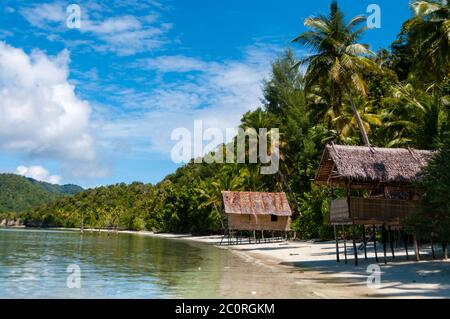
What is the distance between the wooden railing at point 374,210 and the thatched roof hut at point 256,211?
59.9 ft

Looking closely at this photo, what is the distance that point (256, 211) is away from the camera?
118 feet

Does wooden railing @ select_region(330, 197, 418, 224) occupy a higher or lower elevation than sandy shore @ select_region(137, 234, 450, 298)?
higher

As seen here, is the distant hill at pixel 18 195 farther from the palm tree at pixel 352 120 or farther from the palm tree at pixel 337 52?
the palm tree at pixel 337 52

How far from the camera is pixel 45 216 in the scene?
4631 inches

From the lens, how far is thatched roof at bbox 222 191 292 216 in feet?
117

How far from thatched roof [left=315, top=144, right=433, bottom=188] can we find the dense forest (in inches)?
83.1

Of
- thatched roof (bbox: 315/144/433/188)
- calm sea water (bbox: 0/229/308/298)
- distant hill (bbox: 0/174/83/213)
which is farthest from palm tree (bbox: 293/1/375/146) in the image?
distant hill (bbox: 0/174/83/213)

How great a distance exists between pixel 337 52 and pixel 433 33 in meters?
5.64

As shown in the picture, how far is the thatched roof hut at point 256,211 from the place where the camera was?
35812mm

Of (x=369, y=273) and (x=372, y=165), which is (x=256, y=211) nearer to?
(x=372, y=165)

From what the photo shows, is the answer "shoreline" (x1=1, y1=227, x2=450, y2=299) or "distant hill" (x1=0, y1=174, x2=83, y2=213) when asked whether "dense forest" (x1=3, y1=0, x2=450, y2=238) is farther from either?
"distant hill" (x1=0, y1=174, x2=83, y2=213)

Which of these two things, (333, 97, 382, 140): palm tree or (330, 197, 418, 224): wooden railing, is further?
(333, 97, 382, 140): palm tree
